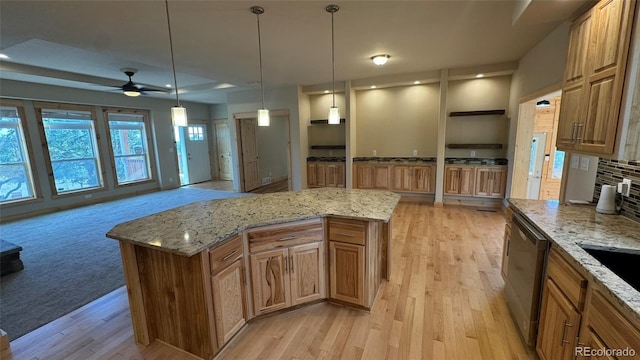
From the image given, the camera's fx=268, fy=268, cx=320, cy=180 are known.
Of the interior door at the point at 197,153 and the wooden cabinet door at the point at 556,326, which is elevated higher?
the interior door at the point at 197,153

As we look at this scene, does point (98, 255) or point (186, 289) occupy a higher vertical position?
point (186, 289)

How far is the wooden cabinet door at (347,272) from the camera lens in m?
2.19

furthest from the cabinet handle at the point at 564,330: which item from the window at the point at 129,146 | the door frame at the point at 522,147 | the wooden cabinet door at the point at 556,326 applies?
the window at the point at 129,146

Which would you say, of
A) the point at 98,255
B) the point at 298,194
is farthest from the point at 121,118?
the point at 298,194

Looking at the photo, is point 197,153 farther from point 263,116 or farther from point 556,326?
point 556,326

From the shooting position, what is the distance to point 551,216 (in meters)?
1.96

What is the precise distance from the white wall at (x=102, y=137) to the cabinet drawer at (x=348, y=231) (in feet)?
22.2

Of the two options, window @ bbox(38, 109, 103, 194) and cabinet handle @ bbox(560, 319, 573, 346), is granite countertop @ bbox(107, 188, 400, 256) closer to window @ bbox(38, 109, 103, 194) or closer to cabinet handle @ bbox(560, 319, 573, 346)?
cabinet handle @ bbox(560, 319, 573, 346)

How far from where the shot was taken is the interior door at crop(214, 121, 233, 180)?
934 centimetres

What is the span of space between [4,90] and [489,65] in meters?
8.85

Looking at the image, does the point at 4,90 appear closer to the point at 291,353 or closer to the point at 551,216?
the point at 291,353

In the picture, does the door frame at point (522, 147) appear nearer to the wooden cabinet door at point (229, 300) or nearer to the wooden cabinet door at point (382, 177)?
the wooden cabinet door at point (382, 177)

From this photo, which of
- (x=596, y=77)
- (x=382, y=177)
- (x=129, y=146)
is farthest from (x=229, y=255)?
(x=129, y=146)

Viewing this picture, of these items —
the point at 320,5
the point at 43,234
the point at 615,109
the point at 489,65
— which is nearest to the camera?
the point at 615,109
